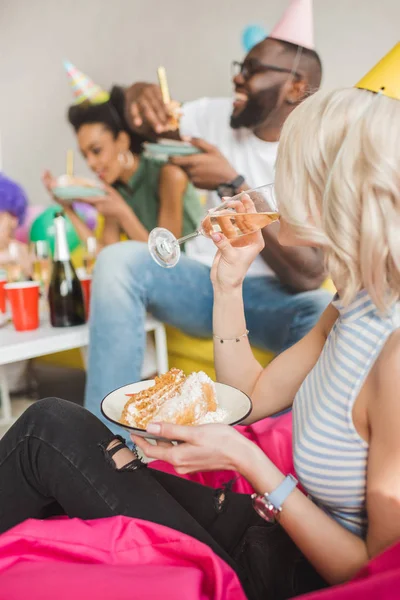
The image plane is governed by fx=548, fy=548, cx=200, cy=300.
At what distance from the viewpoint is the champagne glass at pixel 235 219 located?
3.01ft

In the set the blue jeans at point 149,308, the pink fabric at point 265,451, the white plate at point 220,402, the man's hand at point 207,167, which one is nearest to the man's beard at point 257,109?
the man's hand at point 207,167

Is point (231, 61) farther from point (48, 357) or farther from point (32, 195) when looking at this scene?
point (48, 357)

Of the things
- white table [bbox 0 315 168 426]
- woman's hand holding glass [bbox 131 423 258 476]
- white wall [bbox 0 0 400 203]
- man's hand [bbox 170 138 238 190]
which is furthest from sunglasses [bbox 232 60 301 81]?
woman's hand holding glass [bbox 131 423 258 476]

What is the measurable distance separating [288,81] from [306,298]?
686mm

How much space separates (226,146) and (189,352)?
0.75 meters

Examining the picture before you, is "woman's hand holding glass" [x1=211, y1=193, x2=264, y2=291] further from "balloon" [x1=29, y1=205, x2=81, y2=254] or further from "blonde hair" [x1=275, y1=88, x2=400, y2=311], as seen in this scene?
"balloon" [x1=29, y1=205, x2=81, y2=254]

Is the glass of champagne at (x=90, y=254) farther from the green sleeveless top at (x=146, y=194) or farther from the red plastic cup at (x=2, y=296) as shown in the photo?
the red plastic cup at (x=2, y=296)

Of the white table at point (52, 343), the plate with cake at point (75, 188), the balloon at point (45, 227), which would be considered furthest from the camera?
the balloon at point (45, 227)

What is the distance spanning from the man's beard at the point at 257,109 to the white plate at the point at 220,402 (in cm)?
118

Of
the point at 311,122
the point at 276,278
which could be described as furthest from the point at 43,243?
the point at 311,122

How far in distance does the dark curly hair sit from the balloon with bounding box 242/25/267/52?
1.93ft

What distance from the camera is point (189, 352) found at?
200 centimetres

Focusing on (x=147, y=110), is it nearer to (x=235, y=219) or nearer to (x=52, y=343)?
(x=52, y=343)

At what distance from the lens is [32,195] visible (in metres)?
2.80
